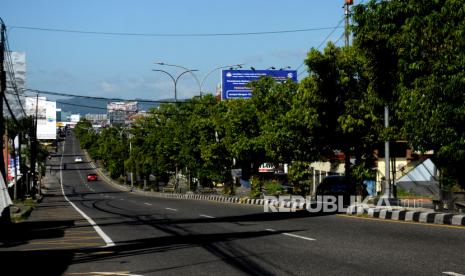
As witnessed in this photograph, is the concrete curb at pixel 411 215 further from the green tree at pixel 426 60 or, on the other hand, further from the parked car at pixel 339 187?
the parked car at pixel 339 187

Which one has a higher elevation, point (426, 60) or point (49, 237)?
point (426, 60)

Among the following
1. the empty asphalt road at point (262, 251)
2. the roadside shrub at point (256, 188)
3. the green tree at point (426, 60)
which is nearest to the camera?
the empty asphalt road at point (262, 251)

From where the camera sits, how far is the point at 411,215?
20.3 meters

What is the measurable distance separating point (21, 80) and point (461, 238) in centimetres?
7855

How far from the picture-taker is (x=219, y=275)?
9.96 meters

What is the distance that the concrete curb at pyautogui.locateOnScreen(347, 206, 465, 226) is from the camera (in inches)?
715

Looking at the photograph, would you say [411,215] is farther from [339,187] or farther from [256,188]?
[256,188]

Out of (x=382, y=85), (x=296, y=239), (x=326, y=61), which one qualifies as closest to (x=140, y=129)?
(x=326, y=61)

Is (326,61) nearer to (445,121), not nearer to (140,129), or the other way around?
(445,121)

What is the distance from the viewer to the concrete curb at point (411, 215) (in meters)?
18.2

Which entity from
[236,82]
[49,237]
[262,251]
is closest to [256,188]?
[236,82]

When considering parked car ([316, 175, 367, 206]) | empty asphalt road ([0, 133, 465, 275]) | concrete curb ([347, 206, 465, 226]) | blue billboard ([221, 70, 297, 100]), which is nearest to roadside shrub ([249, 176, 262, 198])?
blue billboard ([221, 70, 297, 100])

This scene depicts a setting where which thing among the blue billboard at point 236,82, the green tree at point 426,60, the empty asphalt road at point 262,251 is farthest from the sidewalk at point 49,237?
the blue billboard at point 236,82

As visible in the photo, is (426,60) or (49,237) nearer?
(426,60)
